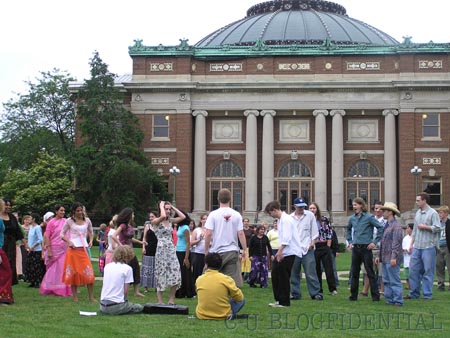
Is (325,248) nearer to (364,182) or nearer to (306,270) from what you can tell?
(306,270)

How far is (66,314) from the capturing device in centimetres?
1333

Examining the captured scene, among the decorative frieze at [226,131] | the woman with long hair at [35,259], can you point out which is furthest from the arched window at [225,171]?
the woman with long hair at [35,259]

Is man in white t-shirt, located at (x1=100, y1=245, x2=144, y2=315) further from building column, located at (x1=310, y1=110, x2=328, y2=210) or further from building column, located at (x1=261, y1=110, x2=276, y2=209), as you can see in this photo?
building column, located at (x1=261, y1=110, x2=276, y2=209)

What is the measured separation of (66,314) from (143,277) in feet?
11.6

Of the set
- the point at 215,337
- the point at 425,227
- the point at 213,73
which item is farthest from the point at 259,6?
the point at 215,337

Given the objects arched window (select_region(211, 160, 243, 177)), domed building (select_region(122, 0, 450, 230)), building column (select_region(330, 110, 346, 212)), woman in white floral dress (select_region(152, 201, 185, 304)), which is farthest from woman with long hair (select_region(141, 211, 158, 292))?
arched window (select_region(211, 160, 243, 177))

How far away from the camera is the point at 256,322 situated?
40.4 feet

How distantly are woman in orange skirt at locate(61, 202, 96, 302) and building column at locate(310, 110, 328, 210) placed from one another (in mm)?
37128

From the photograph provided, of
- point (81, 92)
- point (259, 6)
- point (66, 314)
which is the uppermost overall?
point (259, 6)

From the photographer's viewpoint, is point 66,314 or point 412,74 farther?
point 412,74

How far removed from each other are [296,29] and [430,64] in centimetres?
1232

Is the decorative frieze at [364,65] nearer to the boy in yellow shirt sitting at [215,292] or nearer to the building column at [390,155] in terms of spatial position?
the building column at [390,155]

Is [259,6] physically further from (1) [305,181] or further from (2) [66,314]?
(2) [66,314]

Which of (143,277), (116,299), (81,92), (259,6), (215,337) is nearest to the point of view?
(215,337)
